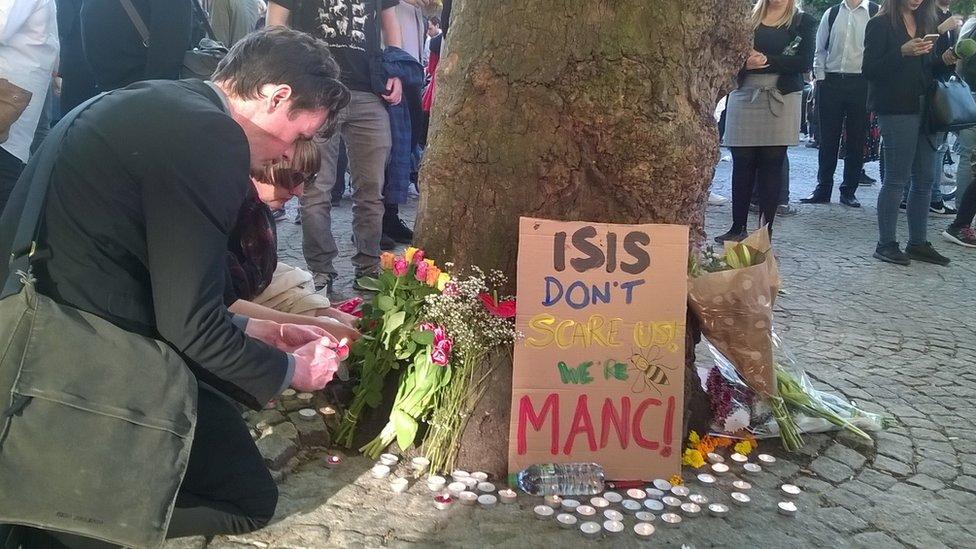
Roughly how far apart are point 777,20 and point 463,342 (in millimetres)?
4079

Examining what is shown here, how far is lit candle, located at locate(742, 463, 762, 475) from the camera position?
2.76m

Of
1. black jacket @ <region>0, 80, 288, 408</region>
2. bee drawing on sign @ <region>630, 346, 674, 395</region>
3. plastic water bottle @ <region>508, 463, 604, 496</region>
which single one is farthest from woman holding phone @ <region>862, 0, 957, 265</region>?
black jacket @ <region>0, 80, 288, 408</region>

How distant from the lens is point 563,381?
2.62 metres

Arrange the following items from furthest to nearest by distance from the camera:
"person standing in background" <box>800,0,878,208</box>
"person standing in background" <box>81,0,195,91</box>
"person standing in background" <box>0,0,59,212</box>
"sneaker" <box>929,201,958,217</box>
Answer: "sneaker" <box>929,201,958,217</box>
"person standing in background" <box>800,0,878,208</box>
"person standing in background" <box>81,0,195,91</box>
"person standing in background" <box>0,0,59,212</box>

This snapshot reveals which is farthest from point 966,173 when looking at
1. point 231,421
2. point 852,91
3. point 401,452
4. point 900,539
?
point 231,421

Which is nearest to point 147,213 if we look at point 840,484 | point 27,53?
point 27,53

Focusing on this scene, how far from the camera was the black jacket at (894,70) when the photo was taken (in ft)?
16.9

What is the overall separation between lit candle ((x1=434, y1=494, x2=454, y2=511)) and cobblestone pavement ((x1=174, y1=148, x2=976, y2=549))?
25mm

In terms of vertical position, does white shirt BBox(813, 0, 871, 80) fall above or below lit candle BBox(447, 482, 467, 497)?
above

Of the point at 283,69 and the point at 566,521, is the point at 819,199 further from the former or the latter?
the point at 283,69

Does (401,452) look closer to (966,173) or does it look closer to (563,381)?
(563,381)

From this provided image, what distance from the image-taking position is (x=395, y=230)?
5.66 metres

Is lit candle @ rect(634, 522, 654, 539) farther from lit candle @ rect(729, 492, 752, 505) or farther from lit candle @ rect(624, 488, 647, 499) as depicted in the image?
lit candle @ rect(729, 492, 752, 505)

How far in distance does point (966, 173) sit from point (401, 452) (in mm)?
6144
